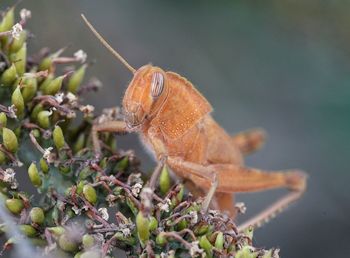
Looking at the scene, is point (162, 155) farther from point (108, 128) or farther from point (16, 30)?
point (16, 30)

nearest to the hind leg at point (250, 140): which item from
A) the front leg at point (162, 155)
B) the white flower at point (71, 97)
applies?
the front leg at point (162, 155)

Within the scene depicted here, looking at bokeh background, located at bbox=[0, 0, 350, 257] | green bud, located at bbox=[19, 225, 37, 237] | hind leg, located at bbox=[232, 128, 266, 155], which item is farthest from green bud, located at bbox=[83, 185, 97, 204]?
bokeh background, located at bbox=[0, 0, 350, 257]

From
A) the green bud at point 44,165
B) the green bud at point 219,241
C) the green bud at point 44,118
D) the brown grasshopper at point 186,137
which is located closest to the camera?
the green bud at point 219,241

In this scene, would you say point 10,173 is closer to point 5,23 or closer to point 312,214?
point 5,23

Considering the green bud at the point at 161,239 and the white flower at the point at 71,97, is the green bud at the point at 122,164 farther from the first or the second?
the green bud at the point at 161,239

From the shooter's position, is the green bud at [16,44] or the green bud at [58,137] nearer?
the green bud at [58,137]

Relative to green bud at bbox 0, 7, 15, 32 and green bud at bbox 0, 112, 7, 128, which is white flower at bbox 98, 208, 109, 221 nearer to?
green bud at bbox 0, 112, 7, 128

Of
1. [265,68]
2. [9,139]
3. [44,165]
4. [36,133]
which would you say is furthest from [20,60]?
[265,68]

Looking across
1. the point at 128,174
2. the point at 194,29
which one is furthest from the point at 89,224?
the point at 194,29
